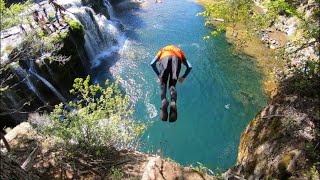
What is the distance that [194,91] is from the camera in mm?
21156

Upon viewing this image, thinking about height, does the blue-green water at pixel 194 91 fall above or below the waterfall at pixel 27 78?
below

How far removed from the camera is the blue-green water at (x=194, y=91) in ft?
55.9

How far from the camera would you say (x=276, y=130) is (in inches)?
376

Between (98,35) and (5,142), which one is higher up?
(5,142)

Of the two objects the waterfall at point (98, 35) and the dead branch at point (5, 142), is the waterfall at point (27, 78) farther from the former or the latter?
the dead branch at point (5, 142)

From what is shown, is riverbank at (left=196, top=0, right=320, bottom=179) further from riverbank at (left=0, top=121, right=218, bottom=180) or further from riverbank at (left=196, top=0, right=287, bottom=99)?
riverbank at (left=196, top=0, right=287, bottom=99)

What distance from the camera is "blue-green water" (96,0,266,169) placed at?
671 inches

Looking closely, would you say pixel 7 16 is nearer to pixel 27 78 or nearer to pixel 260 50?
pixel 27 78

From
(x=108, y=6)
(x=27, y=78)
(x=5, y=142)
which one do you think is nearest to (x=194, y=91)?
(x=27, y=78)

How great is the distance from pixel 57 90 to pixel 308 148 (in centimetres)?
1409

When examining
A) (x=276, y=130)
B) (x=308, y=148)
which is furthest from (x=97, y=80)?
→ (x=308, y=148)

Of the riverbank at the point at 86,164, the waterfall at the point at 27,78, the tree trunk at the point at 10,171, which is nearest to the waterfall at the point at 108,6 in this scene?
the waterfall at the point at 27,78

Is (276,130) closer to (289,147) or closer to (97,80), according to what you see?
(289,147)

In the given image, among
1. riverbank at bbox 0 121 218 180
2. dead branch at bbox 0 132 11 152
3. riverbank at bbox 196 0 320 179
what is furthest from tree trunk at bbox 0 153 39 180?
riverbank at bbox 196 0 320 179
